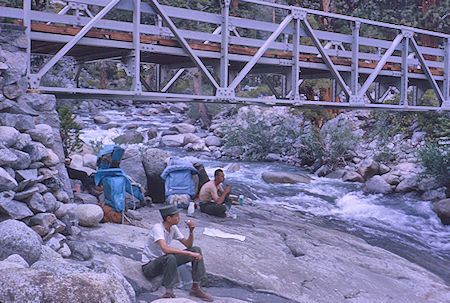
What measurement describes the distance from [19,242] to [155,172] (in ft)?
22.9

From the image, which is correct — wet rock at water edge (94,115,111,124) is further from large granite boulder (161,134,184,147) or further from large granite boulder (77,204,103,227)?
large granite boulder (77,204,103,227)

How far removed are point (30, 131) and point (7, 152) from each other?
0.98 meters

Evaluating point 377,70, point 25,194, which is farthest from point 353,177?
point 25,194

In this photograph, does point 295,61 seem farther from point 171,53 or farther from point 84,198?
point 84,198

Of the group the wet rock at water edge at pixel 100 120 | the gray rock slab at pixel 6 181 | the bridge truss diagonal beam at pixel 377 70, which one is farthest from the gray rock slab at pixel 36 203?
the wet rock at water edge at pixel 100 120

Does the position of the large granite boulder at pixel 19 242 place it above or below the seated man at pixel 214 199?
above

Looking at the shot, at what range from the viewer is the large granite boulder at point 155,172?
37.3 feet

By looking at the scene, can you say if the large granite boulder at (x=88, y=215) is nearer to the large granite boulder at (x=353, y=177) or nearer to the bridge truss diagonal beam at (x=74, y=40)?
the bridge truss diagonal beam at (x=74, y=40)

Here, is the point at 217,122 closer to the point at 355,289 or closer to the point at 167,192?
the point at 167,192

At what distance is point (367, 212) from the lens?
13.7 metres

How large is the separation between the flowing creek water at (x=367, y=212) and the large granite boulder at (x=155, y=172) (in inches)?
130

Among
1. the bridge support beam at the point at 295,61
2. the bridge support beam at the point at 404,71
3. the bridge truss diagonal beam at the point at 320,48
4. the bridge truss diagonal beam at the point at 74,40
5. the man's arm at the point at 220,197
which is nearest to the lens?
the bridge truss diagonal beam at the point at 74,40

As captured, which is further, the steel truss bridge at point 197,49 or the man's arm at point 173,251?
the steel truss bridge at point 197,49

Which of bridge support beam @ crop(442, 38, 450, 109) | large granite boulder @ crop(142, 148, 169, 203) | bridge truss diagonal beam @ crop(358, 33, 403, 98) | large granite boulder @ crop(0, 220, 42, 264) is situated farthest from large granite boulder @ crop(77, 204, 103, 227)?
bridge support beam @ crop(442, 38, 450, 109)
